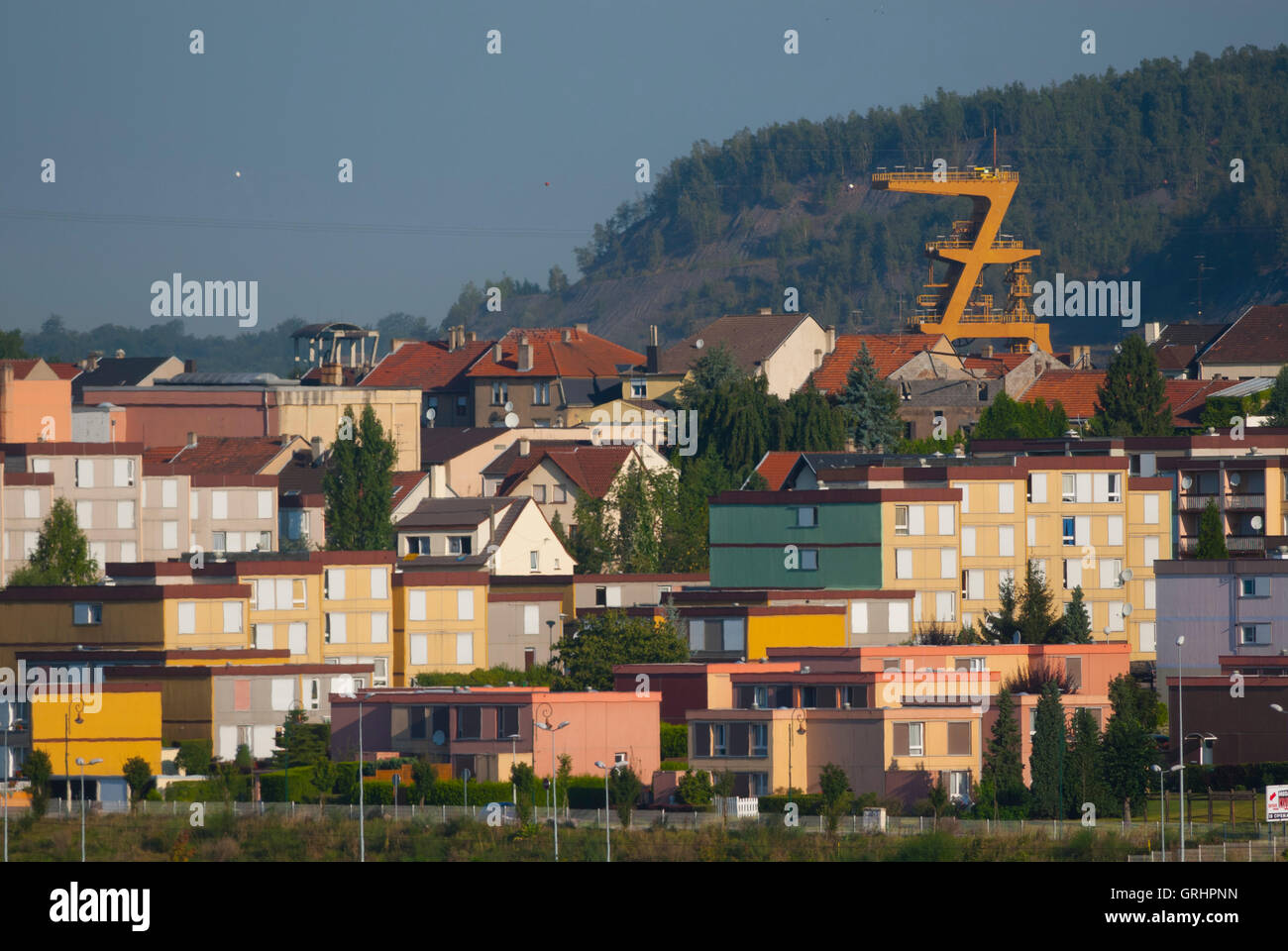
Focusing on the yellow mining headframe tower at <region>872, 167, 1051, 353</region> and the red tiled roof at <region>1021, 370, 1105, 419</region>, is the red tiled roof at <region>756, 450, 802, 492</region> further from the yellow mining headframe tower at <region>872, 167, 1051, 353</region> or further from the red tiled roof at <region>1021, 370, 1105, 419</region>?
the yellow mining headframe tower at <region>872, 167, 1051, 353</region>

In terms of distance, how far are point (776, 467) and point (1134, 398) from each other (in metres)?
14.0

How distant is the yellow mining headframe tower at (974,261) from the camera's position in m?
108

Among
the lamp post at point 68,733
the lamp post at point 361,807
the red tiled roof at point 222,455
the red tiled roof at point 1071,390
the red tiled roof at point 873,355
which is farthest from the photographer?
the red tiled roof at point 873,355

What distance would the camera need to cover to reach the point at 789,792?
43.6 metres

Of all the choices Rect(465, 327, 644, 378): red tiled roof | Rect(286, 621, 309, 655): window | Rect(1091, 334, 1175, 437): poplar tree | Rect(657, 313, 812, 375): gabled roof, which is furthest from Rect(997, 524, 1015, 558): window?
Rect(465, 327, 644, 378): red tiled roof

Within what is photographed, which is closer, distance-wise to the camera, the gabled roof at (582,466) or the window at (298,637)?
the window at (298,637)

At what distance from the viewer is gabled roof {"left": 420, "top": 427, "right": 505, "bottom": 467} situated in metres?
84.4

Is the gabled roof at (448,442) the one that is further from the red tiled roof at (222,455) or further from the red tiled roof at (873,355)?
the red tiled roof at (873,355)

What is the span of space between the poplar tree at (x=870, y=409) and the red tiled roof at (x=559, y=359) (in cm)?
1966

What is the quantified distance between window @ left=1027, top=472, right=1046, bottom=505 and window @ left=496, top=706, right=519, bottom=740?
21.1 metres

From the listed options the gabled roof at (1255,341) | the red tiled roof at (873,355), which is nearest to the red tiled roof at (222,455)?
the red tiled roof at (873,355)

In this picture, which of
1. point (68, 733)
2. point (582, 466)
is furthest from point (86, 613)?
point (582, 466)
